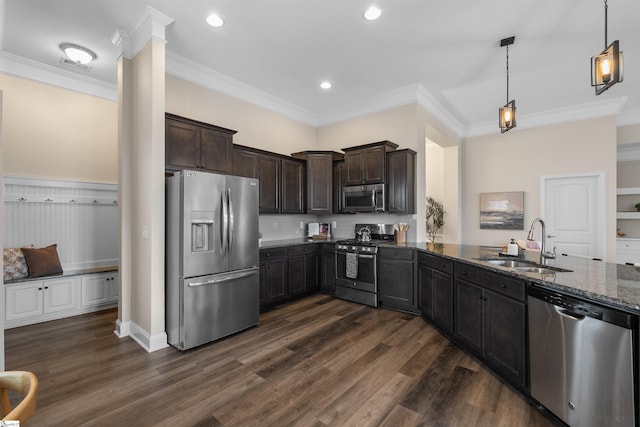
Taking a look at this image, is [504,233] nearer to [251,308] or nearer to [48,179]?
[251,308]

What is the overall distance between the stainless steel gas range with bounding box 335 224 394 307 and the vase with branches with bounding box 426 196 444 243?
8.89 feet

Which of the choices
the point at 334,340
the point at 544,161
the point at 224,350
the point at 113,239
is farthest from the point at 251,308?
the point at 544,161

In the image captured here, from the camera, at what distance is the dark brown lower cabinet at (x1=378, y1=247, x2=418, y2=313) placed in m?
3.99

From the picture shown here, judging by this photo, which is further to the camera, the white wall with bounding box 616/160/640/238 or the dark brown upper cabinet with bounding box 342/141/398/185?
the white wall with bounding box 616/160/640/238

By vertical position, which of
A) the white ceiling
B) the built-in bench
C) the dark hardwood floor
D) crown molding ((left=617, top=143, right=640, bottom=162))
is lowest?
the dark hardwood floor

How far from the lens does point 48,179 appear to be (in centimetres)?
405

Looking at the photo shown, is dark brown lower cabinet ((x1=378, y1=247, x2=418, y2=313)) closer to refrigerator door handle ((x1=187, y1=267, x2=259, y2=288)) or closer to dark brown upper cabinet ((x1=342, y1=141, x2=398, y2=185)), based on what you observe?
dark brown upper cabinet ((x1=342, y1=141, x2=398, y2=185))

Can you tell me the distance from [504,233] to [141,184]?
6662 mm

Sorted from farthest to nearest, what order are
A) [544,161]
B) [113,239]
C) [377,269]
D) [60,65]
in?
1. [544,161]
2. [113,239]
3. [377,269]
4. [60,65]

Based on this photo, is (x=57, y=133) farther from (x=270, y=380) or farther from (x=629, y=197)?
(x=629, y=197)

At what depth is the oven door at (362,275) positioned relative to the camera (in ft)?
14.0

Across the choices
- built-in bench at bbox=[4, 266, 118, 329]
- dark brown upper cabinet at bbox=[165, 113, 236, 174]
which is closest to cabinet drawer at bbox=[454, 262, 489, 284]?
dark brown upper cabinet at bbox=[165, 113, 236, 174]

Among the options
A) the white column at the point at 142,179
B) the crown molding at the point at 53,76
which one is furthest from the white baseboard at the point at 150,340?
the crown molding at the point at 53,76

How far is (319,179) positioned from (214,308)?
296 centimetres
